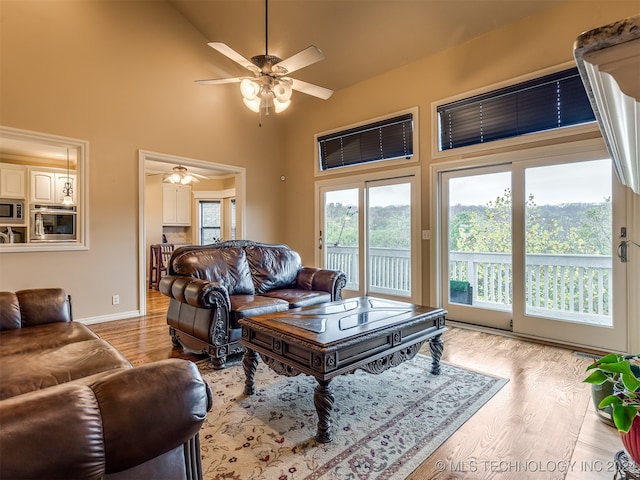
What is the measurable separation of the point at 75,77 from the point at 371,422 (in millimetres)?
4844

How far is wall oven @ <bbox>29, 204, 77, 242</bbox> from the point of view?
223 inches

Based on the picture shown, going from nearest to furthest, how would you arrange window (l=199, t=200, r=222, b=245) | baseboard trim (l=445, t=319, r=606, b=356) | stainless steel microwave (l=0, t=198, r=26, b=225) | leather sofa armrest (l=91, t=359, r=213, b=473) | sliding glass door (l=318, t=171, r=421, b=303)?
leather sofa armrest (l=91, t=359, r=213, b=473)
baseboard trim (l=445, t=319, r=606, b=356)
sliding glass door (l=318, t=171, r=421, b=303)
stainless steel microwave (l=0, t=198, r=26, b=225)
window (l=199, t=200, r=222, b=245)

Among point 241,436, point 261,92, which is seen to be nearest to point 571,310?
point 241,436

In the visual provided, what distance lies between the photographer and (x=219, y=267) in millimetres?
3426

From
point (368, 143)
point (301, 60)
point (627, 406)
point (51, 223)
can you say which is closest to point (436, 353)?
point (627, 406)

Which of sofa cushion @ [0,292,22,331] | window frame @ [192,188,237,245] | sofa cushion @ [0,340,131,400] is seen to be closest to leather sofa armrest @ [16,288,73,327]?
sofa cushion @ [0,292,22,331]

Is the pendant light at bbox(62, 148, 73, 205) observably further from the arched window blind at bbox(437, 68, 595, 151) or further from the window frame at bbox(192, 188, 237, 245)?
the arched window blind at bbox(437, 68, 595, 151)

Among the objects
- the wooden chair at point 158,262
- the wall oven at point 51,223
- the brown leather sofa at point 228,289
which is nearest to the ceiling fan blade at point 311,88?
the brown leather sofa at point 228,289

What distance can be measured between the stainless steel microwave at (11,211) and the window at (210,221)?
133 inches

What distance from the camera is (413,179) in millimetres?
4492

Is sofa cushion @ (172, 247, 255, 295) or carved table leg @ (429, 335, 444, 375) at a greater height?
sofa cushion @ (172, 247, 255, 295)

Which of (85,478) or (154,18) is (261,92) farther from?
(85,478)

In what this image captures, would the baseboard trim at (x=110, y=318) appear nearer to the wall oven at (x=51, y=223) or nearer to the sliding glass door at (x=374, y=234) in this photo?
the wall oven at (x=51, y=223)

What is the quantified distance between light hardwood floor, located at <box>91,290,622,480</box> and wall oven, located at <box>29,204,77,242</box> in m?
3.51
